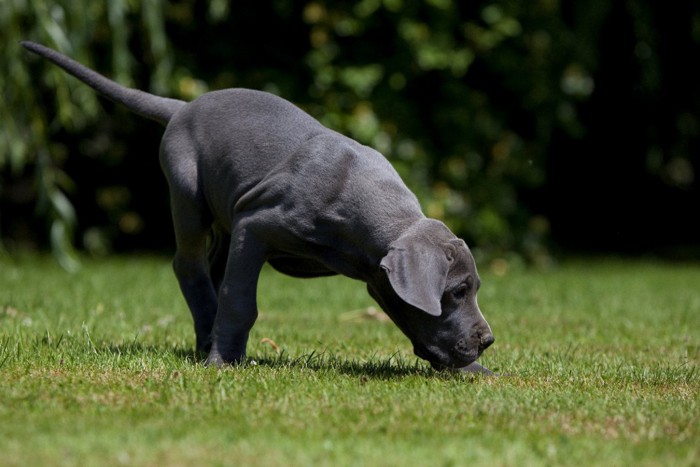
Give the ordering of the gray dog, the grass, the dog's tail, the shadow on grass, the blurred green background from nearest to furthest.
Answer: the grass
the gray dog
the shadow on grass
the dog's tail
the blurred green background

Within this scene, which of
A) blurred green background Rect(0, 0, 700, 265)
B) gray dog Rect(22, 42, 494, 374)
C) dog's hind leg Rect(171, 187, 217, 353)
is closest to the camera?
gray dog Rect(22, 42, 494, 374)

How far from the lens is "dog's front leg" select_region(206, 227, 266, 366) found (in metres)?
4.49

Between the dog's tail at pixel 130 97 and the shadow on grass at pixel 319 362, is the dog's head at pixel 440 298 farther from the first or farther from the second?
the dog's tail at pixel 130 97

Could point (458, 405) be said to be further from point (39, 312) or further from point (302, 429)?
point (39, 312)

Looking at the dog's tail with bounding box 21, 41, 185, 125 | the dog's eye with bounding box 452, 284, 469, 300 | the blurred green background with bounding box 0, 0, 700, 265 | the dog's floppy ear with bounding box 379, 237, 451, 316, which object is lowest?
the blurred green background with bounding box 0, 0, 700, 265

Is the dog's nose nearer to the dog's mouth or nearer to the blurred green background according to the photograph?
the dog's mouth

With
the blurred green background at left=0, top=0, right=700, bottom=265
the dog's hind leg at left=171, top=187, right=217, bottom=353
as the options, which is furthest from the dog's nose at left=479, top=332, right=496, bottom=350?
the blurred green background at left=0, top=0, right=700, bottom=265

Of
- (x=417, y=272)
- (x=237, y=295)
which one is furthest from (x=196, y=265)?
(x=417, y=272)

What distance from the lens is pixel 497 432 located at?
11.2 ft

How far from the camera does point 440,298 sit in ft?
13.6

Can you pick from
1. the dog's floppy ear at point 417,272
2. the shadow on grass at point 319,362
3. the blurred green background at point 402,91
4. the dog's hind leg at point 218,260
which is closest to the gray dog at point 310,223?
the dog's floppy ear at point 417,272

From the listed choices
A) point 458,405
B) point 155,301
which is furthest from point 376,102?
point 458,405

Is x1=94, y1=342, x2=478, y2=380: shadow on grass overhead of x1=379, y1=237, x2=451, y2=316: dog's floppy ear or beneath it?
beneath

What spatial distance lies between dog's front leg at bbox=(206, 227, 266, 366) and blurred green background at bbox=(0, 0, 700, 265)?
15.7 ft
